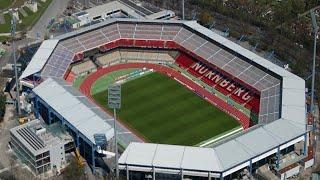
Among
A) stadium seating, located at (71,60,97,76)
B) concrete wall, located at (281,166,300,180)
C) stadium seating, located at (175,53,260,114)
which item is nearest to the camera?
concrete wall, located at (281,166,300,180)

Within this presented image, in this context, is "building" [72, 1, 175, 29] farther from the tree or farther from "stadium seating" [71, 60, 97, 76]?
the tree

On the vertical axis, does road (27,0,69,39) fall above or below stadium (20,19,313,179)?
above

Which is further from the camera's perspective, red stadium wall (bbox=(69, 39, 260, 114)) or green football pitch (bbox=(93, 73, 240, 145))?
red stadium wall (bbox=(69, 39, 260, 114))

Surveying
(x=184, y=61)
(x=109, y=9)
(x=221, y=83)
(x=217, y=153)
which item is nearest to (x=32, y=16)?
(x=109, y=9)

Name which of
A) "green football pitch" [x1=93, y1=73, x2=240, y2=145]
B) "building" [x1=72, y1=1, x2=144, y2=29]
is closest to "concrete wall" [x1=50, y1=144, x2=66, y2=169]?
"green football pitch" [x1=93, y1=73, x2=240, y2=145]

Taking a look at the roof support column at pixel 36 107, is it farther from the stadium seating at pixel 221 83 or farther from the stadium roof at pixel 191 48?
the stadium seating at pixel 221 83

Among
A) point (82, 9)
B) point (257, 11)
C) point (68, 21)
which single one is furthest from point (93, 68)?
point (257, 11)

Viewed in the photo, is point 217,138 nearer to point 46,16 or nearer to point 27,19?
point 46,16

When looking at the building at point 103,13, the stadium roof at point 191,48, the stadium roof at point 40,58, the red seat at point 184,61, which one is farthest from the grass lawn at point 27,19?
the red seat at point 184,61
